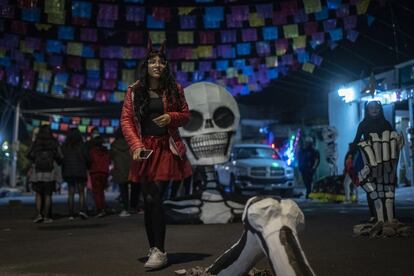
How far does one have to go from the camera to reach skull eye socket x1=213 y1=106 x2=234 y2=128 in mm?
8727

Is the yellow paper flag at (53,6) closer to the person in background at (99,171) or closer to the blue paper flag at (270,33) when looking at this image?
the person in background at (99,171)

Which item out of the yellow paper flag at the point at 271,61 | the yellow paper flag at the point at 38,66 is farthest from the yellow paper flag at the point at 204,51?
the yellow paper flag at the point at 38,66

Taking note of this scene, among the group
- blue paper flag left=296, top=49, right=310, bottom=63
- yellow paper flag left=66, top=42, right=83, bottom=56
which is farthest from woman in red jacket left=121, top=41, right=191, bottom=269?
blue paper flag left=296, top=49, right=310, bottom=63

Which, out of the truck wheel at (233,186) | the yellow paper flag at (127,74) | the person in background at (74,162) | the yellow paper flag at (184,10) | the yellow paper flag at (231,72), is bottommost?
the truck wheel at (233,186)

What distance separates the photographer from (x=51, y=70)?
22.3m

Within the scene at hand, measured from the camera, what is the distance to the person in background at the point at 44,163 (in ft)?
30.8

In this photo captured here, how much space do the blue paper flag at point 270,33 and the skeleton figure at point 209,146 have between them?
985cm

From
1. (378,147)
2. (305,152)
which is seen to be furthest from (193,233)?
(305,152)

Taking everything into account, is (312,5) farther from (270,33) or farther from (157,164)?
(157,164)

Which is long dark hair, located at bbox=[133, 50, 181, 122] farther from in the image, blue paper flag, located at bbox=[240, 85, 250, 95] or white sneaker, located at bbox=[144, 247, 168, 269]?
blue paper flag, located at bbox=[240, 85, 250, 95]

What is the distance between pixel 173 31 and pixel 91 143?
26.7 feet

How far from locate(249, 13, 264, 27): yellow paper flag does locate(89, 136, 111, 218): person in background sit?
779cm

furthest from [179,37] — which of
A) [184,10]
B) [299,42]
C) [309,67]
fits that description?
[309,67]

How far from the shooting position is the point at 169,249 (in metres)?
5.57
